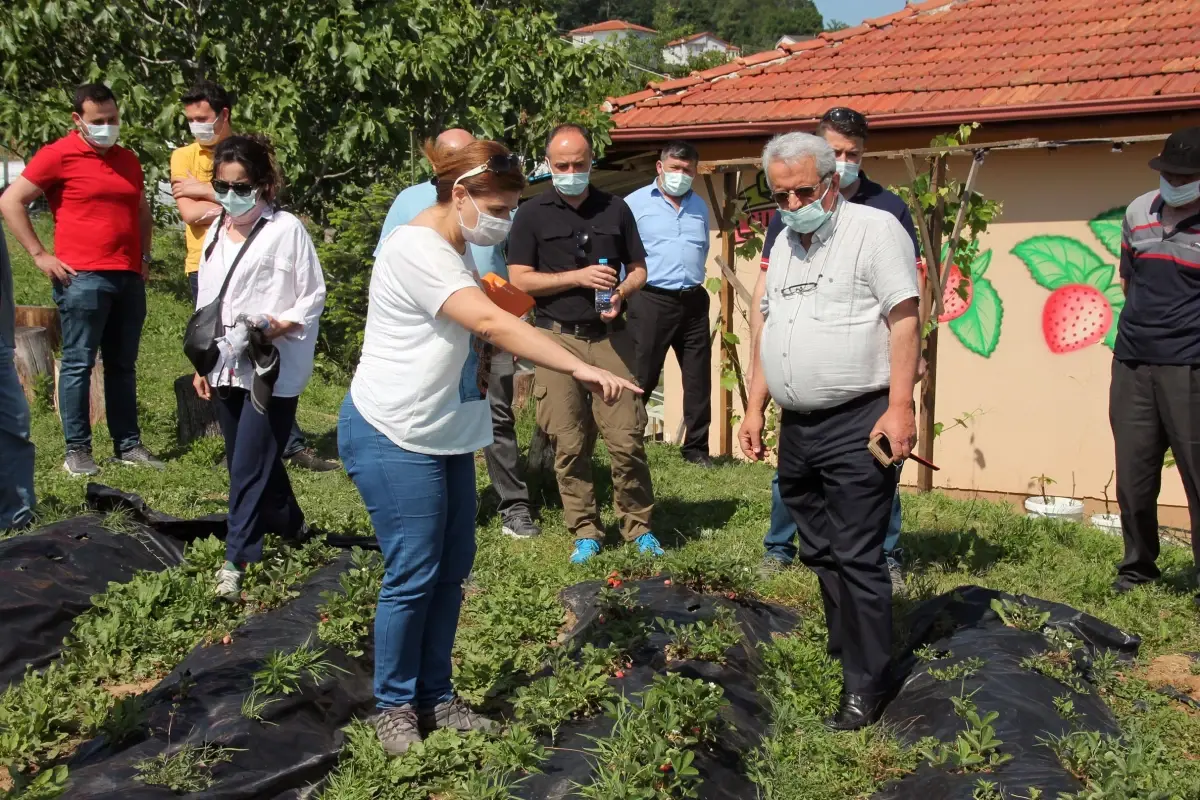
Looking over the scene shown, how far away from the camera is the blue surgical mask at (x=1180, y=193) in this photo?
16.9 ft

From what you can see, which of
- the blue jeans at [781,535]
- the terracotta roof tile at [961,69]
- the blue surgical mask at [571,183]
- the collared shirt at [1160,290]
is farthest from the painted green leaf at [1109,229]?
the blue surgical mask at [571,183]

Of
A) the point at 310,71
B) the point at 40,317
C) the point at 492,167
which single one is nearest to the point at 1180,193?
the point at 492,167

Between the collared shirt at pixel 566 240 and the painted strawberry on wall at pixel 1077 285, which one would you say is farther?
the painted strawberry on wall at pixel 1077 285

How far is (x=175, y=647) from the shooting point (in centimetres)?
461

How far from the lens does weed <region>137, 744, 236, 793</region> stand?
340cm

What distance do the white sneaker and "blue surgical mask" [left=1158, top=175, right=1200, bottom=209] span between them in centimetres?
438

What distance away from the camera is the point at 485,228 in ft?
11.8

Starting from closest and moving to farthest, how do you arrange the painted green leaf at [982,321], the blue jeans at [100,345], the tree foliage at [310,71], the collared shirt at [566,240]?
1. the collared shirt at [566,240]
2. the blue jeans at [100,345]
3. the painted green leaf at [982,321]
4. the tree foliage at [310,71]

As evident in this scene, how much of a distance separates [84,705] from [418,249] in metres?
2.06

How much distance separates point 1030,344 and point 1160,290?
467 centimetres

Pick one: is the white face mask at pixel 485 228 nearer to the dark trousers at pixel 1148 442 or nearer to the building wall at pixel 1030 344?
the dark trousers at pixel 1148 442

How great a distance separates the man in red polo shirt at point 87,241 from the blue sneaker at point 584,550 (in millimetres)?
2904

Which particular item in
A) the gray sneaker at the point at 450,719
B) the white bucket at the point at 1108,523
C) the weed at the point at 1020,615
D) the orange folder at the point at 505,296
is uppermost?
the orange folder at the point at 505,296

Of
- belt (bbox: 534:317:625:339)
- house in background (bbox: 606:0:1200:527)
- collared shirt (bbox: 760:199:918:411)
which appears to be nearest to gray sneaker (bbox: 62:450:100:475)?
belt (bbox: 534:317:625:339)
